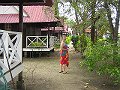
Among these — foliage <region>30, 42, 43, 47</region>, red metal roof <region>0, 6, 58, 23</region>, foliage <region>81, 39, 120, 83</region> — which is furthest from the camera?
red metal roof <region>0, 6, 58, 23</region>

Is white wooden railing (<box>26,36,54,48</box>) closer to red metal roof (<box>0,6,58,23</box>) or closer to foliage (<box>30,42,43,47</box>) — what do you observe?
foliage (<box>30,42,43,47</box>)

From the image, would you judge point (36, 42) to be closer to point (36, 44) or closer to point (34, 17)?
point (36, 44)

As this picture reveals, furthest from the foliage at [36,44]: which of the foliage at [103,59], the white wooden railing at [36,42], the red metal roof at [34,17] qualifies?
the foliage at [103,59]

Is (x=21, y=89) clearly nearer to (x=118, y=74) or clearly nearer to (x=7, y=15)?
(x=118, y=74)

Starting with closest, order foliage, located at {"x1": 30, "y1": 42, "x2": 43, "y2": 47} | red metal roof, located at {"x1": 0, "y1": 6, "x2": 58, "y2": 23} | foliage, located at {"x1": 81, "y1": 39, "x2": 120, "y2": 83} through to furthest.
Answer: foliage, located at {"x1": 81, "y1": 39, "x2": 120, "y2": 83} < foliage, located at {"x1": 30, "y1": 42, "x2": 43, "y2": 47} < red metal roof, located at {"x1": 0, "y1": 6, "x2": 58, "y2": 23}

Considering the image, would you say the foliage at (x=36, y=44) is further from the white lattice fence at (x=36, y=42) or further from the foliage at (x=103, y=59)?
the foliage at (x=103, y=59)

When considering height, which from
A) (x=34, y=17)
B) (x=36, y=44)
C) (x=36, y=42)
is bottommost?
(x=36, y=44)

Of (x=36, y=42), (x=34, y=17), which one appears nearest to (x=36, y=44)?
(x=36, y=42)

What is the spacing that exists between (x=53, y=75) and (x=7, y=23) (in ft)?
39.7

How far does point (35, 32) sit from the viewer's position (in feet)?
91.6

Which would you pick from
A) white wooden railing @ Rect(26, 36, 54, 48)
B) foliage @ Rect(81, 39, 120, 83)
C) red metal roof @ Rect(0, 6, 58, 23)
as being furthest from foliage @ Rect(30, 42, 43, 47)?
foliage @ Rect(81, 39, 120, 83)

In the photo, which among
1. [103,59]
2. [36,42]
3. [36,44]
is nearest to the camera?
[103,59]

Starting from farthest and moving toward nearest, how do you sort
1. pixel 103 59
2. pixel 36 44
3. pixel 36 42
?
pixel 36 42, pixel 36 44, pixel 103 59

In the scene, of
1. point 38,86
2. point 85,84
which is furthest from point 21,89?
point 85,84
